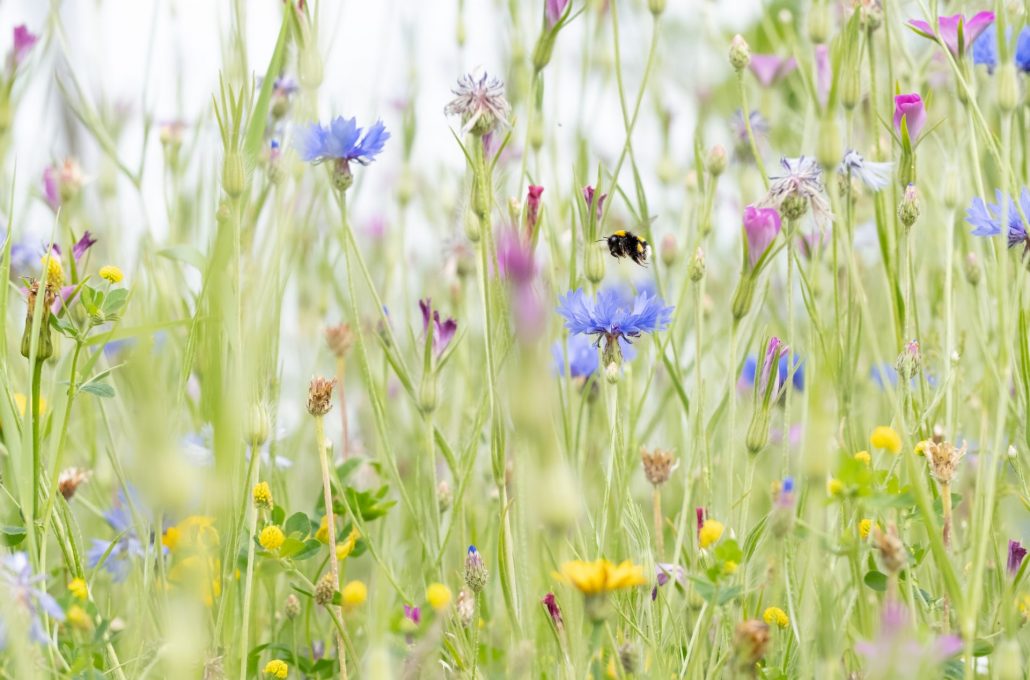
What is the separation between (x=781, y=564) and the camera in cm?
83

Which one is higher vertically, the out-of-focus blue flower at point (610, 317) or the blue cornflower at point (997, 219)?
the blue cornflower at point (997, 219)

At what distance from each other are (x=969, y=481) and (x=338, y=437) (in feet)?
2.40

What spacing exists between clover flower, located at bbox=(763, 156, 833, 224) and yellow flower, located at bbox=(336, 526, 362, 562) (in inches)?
15.3

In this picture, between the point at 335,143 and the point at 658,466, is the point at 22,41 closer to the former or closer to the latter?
the point at 335,143

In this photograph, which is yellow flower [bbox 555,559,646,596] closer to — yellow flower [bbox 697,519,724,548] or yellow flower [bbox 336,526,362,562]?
yellow flower [bbox 697,519,724,548]

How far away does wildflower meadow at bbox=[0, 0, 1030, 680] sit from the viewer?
56cm

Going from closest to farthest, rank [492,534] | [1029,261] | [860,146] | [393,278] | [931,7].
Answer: [1029,261] → [931,7] → [492,534] → [860,146] → [393,278]

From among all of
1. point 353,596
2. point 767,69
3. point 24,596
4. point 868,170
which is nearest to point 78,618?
point 24,596

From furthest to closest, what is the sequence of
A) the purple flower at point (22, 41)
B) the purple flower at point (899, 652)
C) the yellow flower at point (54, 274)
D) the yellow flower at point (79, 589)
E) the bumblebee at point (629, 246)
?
the purple flower at point (22, 41) → the bumblebee at point (629, 246) → the yellow flower at point (54, 274) → the yellow flower at point (79, 589) → the purple flower at point (899, 652)

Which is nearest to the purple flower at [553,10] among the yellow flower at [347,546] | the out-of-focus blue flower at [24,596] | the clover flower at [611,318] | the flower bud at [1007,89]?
the clover flower at [611,318]

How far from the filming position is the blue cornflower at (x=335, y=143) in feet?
2.76

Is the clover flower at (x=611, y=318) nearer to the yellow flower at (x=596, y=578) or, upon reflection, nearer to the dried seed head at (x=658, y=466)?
the dried seed head at (x=658, y=466)

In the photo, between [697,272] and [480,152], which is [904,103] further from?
[480,152]

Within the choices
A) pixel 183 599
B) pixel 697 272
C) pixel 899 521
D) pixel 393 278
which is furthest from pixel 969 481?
pixel 183 599
